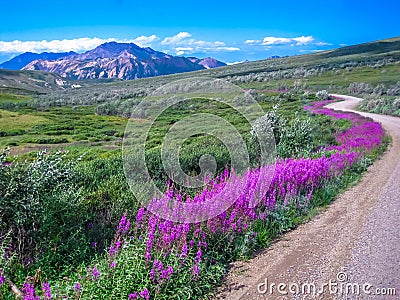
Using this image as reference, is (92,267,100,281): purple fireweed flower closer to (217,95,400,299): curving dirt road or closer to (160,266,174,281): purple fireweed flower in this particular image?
(160,266,174,281): purple fireweed flower

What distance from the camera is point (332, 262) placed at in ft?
19.0

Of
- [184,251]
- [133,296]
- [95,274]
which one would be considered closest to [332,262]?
[184,251]

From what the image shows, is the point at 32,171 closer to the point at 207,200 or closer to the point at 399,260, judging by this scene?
the point at 207,200

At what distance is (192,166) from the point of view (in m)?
12.0

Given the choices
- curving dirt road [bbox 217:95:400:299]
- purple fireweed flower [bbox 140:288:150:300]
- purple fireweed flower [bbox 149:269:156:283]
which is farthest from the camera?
curving dirt road [bbox 217:95:400:299]

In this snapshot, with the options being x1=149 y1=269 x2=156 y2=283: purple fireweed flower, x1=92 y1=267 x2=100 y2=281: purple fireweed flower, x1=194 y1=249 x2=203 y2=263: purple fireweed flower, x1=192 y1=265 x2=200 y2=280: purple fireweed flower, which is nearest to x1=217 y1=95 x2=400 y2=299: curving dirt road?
x1=192 y1=265 x2=200 y2=280: purple fireweed flower

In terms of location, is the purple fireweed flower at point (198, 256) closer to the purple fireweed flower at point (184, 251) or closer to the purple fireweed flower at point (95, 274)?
the purple fireweed flower at point (184, 251)

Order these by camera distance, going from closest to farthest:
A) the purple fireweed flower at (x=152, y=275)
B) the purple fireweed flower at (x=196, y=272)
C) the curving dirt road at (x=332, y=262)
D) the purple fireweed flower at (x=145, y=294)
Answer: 1. the purple fireweed flower at (x=145, y=294)
2. the purple fireweed flower at (x=152, y=275)
3. the purple fireweed flower at (x=196, y=272)
4. the curving dirt road at (x=332, y=262)

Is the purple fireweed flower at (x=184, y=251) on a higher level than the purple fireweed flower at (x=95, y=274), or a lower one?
lower

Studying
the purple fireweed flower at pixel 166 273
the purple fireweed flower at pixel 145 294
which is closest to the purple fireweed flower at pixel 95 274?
the purple fireweed flower at pixel 145 294

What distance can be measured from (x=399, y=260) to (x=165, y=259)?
4.16 metres

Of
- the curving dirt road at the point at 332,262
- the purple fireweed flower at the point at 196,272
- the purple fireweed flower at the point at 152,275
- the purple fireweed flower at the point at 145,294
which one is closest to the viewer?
the purple fireweed flower at the point at 145,294

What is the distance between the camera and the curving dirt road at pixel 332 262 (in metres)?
5.07

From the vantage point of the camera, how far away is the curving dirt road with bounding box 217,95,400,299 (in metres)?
5.07
